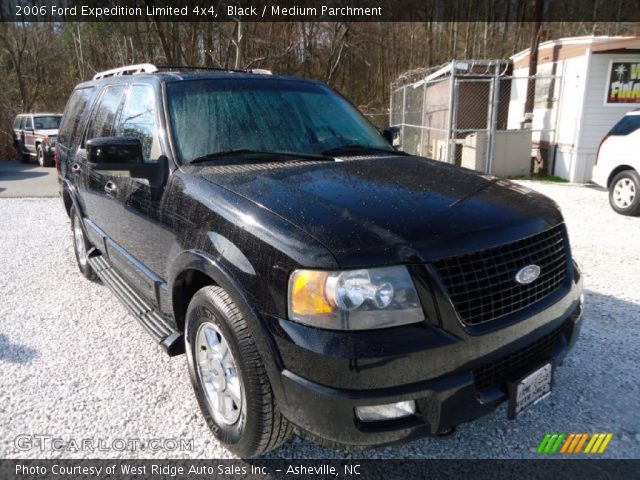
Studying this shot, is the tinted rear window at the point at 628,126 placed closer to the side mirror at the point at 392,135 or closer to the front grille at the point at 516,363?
the side mirror at the point at 392,135

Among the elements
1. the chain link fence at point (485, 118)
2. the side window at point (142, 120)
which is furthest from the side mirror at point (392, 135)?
the chain link fence at point (485, 118)

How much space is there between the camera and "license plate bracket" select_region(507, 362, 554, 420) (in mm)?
2031

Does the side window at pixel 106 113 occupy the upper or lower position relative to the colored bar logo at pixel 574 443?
upper

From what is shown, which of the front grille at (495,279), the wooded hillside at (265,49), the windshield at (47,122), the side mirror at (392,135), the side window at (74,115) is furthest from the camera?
the wooded hillside at (265,49)

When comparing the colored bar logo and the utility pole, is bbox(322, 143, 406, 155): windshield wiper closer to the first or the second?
the colored bar logo

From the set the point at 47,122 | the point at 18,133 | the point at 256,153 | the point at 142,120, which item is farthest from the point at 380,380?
the point at 18,133

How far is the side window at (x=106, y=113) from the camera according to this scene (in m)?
3.70

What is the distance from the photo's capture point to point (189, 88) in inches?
121

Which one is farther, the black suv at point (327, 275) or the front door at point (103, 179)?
the front door at point (103, 179)

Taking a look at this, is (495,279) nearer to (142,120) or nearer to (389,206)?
(389,206)

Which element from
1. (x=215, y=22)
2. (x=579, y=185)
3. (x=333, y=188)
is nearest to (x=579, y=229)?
(x=579, y=185)

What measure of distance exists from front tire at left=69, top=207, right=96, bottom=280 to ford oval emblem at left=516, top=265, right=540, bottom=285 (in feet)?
14.0

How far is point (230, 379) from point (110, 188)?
6.62ft

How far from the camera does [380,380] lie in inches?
69.9
